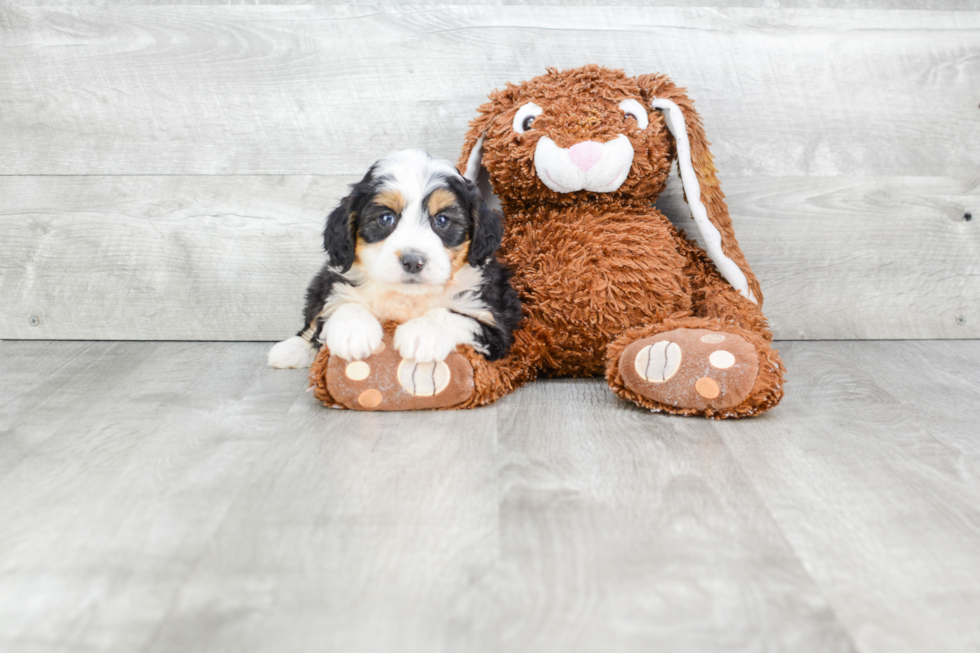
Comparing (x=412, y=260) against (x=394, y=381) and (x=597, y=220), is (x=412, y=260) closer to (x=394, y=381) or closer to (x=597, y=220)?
(x=394, y=381)

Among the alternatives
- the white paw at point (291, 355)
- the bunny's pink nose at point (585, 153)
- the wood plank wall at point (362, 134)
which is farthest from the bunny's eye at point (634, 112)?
the white paw at point (291, 355)

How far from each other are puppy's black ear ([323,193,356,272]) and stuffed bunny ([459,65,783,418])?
1.40ft

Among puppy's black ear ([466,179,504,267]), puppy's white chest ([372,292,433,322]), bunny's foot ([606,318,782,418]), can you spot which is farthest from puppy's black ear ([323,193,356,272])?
bunny's foot ([606,318,782,418])

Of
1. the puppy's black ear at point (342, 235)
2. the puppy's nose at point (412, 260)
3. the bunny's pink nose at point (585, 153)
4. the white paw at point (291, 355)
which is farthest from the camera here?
the white paw at point (291, 355)

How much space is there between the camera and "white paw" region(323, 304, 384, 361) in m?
1.69

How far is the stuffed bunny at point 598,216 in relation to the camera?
193 centimetres

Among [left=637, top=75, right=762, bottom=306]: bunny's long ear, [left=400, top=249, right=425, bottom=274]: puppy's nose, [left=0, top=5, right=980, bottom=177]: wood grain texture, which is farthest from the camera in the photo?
[left=0, top=5, right=980, bottom=177]: wood grain texture

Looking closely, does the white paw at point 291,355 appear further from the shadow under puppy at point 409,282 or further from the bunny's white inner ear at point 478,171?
the bunny's white inner ear at point 478,171

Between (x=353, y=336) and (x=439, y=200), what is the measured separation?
1.10 feet

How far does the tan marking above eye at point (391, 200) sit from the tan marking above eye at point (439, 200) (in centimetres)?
6

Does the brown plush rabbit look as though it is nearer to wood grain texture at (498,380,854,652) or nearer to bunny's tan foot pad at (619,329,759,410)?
bunny's tan foot pad at (619,329,759,410)

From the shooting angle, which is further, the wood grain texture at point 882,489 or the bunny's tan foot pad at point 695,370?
the bunny's tan foot pad at point 695,370

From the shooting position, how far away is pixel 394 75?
7.77ft

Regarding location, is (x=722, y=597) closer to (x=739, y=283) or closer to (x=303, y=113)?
(x=739, y=283)
